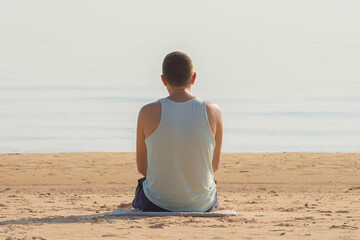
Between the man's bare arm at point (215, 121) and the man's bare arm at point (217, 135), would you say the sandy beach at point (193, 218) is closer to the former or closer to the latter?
the man's bare arm at point (217, 135)

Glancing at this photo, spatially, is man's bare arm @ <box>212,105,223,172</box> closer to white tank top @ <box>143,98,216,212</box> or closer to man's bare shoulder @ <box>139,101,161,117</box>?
white tank top @ <box>143,98,216,212</box>

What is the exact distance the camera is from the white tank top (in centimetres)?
623

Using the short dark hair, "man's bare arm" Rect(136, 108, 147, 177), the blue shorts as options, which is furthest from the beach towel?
the short dark hair

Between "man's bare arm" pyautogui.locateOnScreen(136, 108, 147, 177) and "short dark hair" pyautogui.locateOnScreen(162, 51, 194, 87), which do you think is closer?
"short dark hair" pyautogui.locateOnScreen(162, 51, 194, 87)

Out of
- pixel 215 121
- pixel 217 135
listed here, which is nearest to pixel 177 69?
pixel 215 121

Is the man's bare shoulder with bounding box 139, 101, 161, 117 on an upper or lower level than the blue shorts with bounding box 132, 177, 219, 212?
upper

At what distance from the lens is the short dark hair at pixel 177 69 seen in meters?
6.16

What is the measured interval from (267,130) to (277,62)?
85.6 ft

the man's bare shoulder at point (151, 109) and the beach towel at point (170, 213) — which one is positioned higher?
the man's bare shoulder at point (151, 109)

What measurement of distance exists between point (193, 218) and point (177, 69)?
1.28 m

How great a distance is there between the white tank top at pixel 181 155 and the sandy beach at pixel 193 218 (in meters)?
0.25

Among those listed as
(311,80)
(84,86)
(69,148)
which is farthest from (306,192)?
(311,80)

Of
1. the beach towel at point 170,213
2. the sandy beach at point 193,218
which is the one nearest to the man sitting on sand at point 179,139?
the beach towel at point 170,213

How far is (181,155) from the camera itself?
627cm
